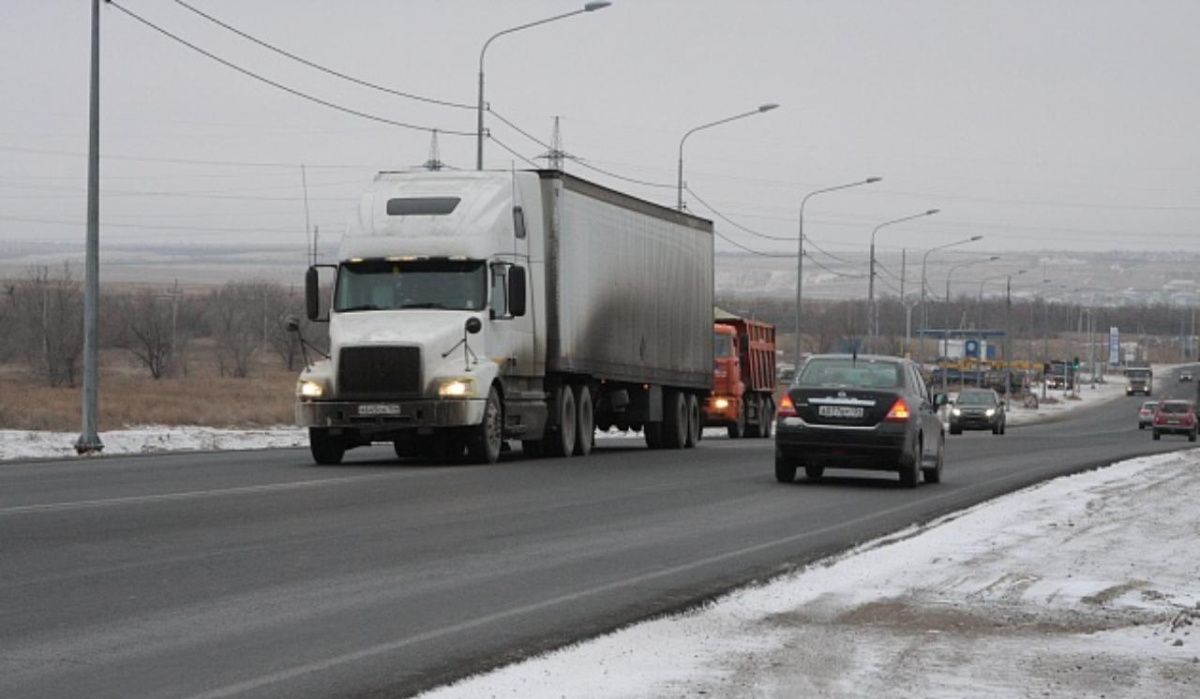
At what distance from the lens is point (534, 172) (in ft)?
97.1

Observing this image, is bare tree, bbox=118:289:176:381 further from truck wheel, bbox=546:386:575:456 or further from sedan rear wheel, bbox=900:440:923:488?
sedan rear wheel, bbox=900:440:923:488

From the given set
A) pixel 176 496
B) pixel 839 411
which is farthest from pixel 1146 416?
pixel 176 496

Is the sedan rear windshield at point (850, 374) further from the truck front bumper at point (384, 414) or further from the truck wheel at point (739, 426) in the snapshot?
the truck wheel at point (739, 426)

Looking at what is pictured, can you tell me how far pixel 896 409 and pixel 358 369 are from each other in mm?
7145

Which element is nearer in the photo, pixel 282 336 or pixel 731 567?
pixel 731 567

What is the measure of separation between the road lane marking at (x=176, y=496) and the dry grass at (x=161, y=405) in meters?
23.4

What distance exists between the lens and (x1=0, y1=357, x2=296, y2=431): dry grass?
159ft

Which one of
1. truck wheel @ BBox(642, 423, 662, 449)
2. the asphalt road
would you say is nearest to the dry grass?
truck wheel @ BBox(642, 423, 662, 449)

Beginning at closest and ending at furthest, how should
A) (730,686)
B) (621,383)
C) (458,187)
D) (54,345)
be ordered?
1. (730,686)
2. (458,187)
3. (621,383)
4. (54,345)

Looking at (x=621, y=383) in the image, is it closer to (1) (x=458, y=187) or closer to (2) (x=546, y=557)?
(1) (x=458, y=187)

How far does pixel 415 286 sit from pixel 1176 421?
178 ft

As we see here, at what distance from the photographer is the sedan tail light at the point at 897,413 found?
24734 millimetres

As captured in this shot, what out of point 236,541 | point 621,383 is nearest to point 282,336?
point 621,383

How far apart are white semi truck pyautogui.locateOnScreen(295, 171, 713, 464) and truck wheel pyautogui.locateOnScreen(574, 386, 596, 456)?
3 cm
